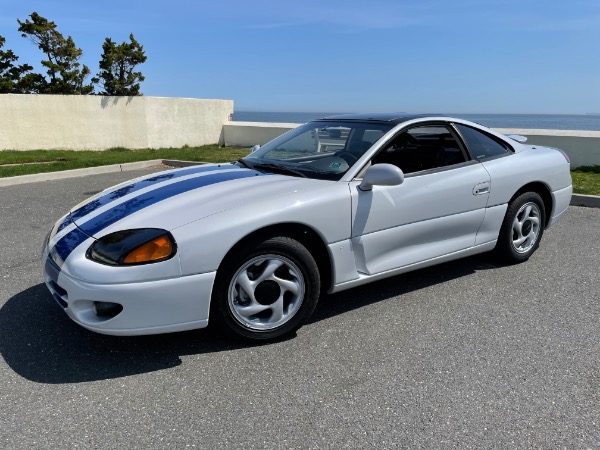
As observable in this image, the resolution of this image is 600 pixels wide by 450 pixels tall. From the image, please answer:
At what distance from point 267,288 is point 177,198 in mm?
812

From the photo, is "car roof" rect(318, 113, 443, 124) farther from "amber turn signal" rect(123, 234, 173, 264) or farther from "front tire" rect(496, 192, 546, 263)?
"amber turn signal" rect(123, 234, 173, 264)

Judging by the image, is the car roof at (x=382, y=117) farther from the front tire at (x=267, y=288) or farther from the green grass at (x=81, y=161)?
the green grass at (x=81, y=161)

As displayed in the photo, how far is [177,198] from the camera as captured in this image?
3094 millimetres

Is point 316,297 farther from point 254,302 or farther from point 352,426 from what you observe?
point 352,426

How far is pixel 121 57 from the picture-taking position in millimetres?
20422

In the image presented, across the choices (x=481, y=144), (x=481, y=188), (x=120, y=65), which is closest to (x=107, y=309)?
(x=481, y=188)

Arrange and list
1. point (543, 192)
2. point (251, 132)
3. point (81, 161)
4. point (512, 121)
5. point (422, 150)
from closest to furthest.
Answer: point (422, 150) < point (543, 192) < point (81, 161) < point (251, 132) < point (512, 121)

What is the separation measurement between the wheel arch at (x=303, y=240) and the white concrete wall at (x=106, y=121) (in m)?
12.6

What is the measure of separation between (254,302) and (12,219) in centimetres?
461

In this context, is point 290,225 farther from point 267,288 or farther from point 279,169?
point 279,169

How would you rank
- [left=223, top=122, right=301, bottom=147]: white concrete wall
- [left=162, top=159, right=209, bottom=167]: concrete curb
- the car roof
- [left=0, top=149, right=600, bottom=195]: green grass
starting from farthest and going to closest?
[left=223, top=122, right=301, bottom=147]: white concrete wall < [left=162, top=159, right=209, bottom=167]: concrete curb < [left=0, top=149, right=600, bottom=195]: green grass < the car roof

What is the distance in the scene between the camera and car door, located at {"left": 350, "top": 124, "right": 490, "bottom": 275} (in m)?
3.33

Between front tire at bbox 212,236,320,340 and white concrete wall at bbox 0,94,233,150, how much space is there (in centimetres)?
1267

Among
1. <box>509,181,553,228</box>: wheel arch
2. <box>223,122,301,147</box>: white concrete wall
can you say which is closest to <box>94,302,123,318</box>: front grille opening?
<box>509,181,553,228</box>: wheel arch
